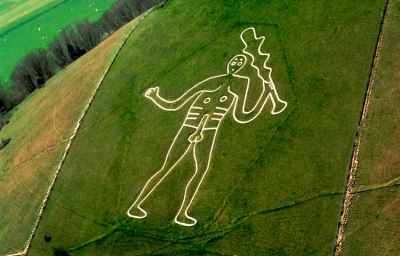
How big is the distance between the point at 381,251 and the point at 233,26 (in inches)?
1479

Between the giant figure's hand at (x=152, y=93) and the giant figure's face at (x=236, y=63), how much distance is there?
11562mm

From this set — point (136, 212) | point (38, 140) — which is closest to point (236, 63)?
point (136, 212)

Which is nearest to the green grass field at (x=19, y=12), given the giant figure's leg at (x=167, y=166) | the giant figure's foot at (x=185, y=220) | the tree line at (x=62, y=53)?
the tree line at (x=62, y=53)

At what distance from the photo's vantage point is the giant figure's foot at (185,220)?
36.9 m

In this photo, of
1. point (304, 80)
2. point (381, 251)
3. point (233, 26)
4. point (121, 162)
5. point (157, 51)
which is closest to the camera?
point (381, 251)

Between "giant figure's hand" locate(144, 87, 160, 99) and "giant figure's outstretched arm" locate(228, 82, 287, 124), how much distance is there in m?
13.6

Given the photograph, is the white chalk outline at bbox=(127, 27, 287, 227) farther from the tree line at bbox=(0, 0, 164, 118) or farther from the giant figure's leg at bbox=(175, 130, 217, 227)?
the tree line at bbox=(0, 0, 164, 118)

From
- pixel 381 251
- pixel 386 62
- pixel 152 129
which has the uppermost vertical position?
pixel 152 129

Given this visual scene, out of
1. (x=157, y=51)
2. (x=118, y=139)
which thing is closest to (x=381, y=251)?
(x=118, y=139)

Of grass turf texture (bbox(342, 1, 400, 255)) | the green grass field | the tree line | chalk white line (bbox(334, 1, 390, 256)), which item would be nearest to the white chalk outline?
chalk white line (bbox(334, 1, 390, 256))

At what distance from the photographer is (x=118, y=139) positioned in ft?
156

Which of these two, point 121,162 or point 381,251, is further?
point 121,162

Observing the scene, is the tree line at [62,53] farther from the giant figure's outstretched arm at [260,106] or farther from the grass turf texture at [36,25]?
the giant figure's outstretched arm at [260,106]

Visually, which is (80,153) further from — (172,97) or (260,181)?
(260,181)
